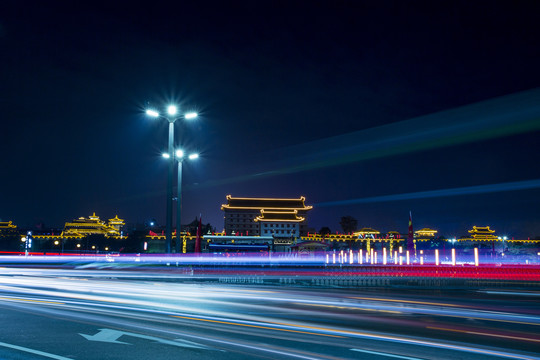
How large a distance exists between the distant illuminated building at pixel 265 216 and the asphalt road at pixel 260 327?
85.2m

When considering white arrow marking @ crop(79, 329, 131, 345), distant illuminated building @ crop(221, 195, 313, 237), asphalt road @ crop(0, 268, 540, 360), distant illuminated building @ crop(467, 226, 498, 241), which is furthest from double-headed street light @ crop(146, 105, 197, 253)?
distant illuminated building @ crop(467, 226, 498, 241)

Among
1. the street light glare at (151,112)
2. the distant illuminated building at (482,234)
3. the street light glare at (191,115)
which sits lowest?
the distant illuminated building at (482,234)

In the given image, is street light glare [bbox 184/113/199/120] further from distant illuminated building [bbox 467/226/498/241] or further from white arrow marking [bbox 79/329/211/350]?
distant illuminated building [bbox 467/226/498/241]

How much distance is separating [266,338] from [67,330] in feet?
12.2

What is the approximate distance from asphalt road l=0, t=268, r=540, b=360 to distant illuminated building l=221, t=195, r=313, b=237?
85.2m

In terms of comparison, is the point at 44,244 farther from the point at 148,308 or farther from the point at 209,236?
the point at 148,308

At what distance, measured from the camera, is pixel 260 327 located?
8008mm

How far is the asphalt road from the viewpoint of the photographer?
6217mm

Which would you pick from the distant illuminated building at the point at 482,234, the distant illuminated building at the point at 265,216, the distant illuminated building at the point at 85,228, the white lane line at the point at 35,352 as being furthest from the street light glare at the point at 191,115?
the distant illuminated building at the point at 482,234

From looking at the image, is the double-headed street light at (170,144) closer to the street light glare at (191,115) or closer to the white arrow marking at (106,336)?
the street light glare at (191,115)

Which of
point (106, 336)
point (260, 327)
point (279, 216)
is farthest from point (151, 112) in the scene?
point (279, 216)

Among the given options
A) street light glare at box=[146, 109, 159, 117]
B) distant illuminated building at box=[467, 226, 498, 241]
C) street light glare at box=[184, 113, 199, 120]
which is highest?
street light glare at box=[184, 113, 199, 120]

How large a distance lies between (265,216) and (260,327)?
91.2 m

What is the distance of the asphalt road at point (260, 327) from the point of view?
6.22 metres
